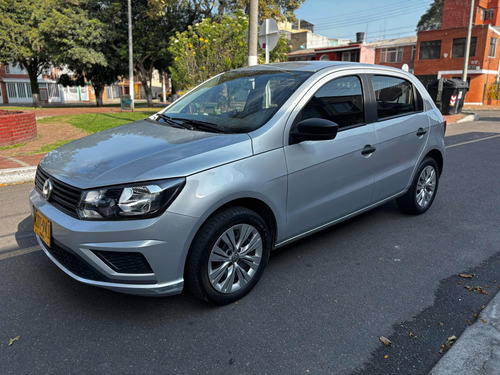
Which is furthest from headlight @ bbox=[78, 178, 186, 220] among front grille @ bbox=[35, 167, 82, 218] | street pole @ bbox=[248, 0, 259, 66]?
street pole @ bbox=[248, 0, 259, 66]

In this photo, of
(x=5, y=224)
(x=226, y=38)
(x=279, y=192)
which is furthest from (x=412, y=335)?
(x=226, y=38)

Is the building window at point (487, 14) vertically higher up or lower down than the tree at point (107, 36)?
higher up

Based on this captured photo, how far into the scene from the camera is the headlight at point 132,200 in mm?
2408

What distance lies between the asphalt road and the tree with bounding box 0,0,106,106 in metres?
26.0

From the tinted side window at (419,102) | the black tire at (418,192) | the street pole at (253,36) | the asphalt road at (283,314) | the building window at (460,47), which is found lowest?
the asphalt road at (283,314)

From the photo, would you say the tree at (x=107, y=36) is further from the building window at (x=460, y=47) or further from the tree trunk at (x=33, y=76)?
the building window at (x=460, y=47)

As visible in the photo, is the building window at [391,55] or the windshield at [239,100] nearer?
the windshield at [239,100]

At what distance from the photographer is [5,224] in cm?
439

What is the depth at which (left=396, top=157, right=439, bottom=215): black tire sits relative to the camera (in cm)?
455

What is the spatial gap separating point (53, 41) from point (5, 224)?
88.2ft

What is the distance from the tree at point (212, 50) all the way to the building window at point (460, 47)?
3352 cm

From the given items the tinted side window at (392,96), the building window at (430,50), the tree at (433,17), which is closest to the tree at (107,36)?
the tinted side window at (392,96)

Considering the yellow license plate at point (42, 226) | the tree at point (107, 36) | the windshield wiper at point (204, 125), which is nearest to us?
the yellow license plate at point (42, 226)

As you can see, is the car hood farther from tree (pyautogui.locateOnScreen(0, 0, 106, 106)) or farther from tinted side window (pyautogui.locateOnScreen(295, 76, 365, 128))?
tree (pyautogui.locateOnScreen(0, 0, 106, 106))
